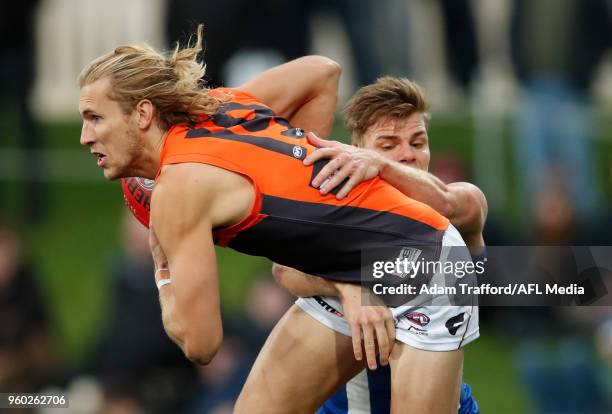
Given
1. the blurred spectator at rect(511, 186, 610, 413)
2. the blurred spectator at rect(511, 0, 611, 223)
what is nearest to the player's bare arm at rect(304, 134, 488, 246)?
the blurred spectator at rect(511, 186, 610, 413)

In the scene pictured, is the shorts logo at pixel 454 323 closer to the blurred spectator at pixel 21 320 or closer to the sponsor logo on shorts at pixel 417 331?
the sponsor logo on shorts at pixel 417 331

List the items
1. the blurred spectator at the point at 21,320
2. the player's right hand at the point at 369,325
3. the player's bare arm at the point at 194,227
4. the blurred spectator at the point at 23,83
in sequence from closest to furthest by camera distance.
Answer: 1. the player's bare arm at the point at 194,227
2. the player's right hand at the point at 369,325
3. the blurred spectator at the point at 21,320
4. the blurred spectator at the point at 23,83

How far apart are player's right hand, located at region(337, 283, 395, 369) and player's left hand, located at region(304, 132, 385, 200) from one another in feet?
1.38

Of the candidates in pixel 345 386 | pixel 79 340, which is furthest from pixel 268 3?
pixel 345 386

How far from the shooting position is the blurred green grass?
10508 mm

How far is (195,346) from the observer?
5238mm

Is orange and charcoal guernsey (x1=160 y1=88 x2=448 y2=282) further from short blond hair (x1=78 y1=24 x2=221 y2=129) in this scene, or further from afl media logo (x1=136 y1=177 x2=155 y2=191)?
afl media logo (x1=136 y1=177 x2=155 y2=191)

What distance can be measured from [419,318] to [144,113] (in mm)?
1314

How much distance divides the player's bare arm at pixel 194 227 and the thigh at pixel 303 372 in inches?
31.2

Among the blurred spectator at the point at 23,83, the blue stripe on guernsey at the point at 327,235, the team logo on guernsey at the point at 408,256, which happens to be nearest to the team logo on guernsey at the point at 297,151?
the blue stripe on guernsey at the point at 327,235

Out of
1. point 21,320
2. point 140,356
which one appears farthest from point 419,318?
point 21,320

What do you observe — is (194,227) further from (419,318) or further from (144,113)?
(419,318)

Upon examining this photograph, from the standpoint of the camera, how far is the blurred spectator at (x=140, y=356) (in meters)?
9.60

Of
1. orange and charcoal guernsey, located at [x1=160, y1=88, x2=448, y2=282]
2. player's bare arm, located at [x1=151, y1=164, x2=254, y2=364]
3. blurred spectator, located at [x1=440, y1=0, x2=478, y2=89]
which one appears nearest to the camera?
player's bare arm, located at [x1=151, y1=164, x2=254, y2=364]
